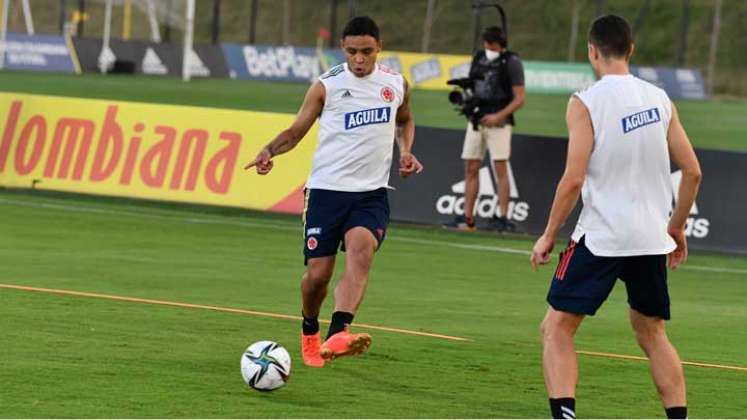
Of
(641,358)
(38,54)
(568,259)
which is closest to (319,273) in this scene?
(641,358)

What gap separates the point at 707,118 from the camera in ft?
164

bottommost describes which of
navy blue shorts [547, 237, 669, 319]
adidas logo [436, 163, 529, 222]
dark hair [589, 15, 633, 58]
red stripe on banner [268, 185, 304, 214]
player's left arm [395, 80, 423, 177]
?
red stripe on banner [268, 185, 304, 214]

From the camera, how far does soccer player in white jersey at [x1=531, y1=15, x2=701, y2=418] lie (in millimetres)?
Answer: 8617

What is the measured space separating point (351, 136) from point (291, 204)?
10852mm

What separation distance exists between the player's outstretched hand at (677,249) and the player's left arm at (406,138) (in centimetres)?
299

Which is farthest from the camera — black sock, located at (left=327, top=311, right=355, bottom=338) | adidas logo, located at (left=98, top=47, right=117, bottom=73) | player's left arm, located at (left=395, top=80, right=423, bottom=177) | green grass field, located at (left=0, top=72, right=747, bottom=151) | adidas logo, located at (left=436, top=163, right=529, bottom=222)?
adidas logo, located at (left=98, top=47, right=117, bottom=73)

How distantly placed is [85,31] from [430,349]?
8476cm

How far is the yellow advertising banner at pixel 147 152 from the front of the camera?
74.1ft

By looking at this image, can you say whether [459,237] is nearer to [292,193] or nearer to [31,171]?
[292,193]

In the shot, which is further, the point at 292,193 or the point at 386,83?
the point at 292,193

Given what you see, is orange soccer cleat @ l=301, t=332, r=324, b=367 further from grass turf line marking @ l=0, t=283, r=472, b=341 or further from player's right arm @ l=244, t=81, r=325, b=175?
grass turf line marking @ l=0, t=283, r=472, b=341

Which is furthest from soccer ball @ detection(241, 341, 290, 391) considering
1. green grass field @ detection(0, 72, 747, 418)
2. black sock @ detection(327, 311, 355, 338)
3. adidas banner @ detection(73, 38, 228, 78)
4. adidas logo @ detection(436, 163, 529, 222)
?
adidas banner @ detection(73, 38, 228, 78)

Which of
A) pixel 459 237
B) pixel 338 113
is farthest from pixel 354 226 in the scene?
pixel 459 237

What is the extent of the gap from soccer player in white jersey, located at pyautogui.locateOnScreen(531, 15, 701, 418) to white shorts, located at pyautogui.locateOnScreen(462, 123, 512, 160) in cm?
1192
